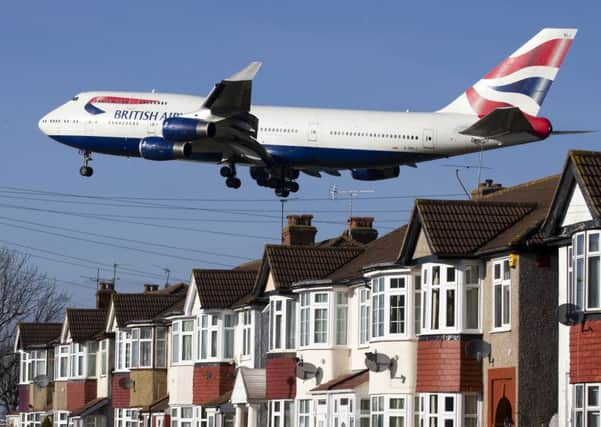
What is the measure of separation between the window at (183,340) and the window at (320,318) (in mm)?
13981

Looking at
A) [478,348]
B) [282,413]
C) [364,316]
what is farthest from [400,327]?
[282,413]

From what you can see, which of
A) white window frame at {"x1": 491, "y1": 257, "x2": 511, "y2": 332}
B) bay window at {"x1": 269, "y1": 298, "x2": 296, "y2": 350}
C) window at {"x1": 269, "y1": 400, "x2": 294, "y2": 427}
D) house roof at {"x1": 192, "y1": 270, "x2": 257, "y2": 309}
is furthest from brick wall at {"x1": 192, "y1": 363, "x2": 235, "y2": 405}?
white window frame at {"x1": 491, "y1": 257, "x2": 511, "y2": 332}

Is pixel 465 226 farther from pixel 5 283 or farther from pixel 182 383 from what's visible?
pixel 5 283

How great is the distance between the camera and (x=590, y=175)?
33469mm

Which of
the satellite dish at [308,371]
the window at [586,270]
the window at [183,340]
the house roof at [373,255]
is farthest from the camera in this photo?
the window at [183,340]

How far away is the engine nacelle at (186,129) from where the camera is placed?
6106 cm

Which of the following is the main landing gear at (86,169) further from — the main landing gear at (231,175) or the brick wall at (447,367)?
the brick wall at (447,367)

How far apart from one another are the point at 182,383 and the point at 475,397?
25.3 meters

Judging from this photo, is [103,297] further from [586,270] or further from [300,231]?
[586,270]

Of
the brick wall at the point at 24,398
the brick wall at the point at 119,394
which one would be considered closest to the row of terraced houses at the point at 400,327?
the brick wall at the point at 119,394

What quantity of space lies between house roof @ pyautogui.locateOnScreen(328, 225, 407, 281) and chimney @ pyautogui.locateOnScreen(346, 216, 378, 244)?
26.2 feet

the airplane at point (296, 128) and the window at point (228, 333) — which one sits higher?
the airplane at point (296, 128)

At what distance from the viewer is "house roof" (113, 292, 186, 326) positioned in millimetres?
70938

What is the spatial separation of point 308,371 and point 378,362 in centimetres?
662
